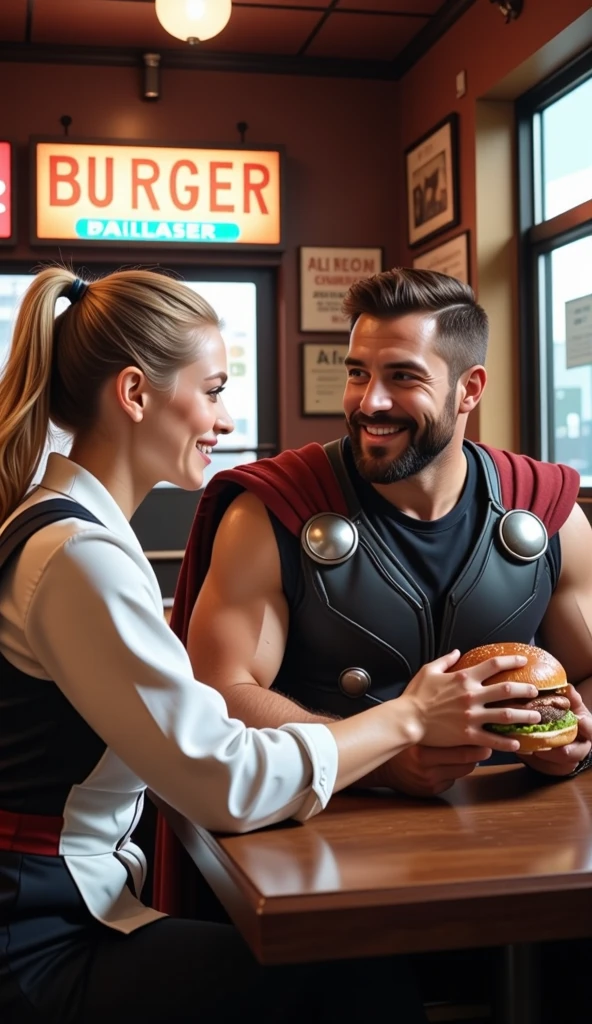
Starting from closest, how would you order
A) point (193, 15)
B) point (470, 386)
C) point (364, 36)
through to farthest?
point (470, 386)
point (193, 15)
point (364, 36)

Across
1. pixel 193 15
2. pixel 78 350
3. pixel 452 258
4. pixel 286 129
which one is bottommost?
pixel 78 350

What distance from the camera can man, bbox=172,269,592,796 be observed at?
1633mm

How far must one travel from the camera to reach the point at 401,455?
5.71 ft

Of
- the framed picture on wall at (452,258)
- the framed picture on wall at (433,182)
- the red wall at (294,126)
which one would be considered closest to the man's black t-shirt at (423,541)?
the framed picture on wall at (452,258)

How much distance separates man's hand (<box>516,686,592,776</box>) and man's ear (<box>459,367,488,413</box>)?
653mm

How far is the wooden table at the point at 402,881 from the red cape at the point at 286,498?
501 millimetres

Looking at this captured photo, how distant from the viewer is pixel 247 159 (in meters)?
4.80

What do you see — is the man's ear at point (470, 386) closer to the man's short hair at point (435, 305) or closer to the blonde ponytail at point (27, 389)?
the man's short hair at point (435, 305)

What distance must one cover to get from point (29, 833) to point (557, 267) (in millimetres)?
3289

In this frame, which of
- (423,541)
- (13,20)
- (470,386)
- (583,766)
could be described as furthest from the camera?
(13,20)

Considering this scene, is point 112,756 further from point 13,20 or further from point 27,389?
point 13,20

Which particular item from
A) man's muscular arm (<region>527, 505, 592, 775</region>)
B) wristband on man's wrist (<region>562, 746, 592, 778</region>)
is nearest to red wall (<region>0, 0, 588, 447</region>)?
man's muscular arm (<region>527, 505, 592, 775</region>)

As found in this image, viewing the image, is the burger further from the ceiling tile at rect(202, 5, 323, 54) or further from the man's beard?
the ceiling tile at rect(202, 5, 323, 54)

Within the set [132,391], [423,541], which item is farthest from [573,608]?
[132,391]
